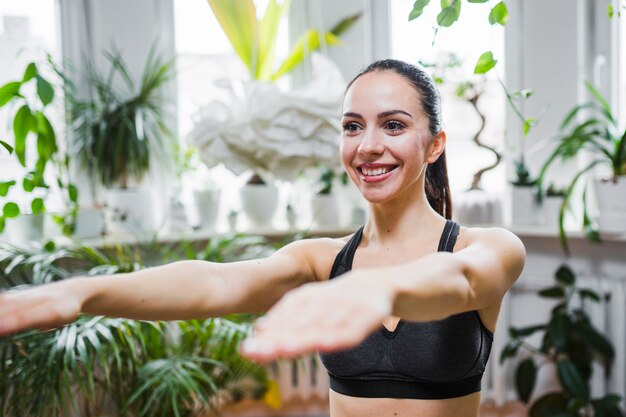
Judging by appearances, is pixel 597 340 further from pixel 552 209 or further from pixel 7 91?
pixel 7 91

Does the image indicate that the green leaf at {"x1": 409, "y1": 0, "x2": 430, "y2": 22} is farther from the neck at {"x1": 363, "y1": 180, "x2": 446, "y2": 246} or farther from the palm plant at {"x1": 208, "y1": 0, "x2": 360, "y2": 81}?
the palm plant at {"x1": 208, "y1": 0, "x2": 360, "y2": 81}

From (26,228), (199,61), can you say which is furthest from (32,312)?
(199,61)

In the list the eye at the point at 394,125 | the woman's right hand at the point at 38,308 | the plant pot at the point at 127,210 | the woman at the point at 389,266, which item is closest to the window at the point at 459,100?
the plant pot at the point at 127,210

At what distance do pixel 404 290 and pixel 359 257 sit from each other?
21.6 inches

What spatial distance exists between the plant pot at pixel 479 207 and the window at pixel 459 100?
0.36m

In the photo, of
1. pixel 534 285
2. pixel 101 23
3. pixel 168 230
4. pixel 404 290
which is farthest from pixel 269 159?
pixel 404 290

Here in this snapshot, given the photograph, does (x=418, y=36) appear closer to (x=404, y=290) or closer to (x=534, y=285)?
(x=534, y=285)

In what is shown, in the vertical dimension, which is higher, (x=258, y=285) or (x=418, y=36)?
(x=418, y=36)

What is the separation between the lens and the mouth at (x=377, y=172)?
3.70 ft

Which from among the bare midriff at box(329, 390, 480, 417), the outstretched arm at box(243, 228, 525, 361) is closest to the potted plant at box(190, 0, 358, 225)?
the bare midriff at box(329, 390, 480, 417)

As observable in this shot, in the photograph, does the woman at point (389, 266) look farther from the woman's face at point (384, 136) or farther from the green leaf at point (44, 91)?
the green leaf at point (44, 91)

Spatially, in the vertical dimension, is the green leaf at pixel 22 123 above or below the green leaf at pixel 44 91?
below

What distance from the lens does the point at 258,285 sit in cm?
114

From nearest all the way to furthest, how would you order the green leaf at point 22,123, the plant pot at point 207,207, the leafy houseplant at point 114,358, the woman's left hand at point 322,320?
1. the woman's left hand at point 322,320
2. the green leaf at point 22,123
3. the leafy houseplant at point 114,358
4. the plant pot at point 207,207
